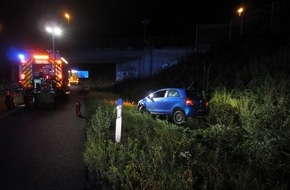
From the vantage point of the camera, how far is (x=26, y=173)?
666 cm

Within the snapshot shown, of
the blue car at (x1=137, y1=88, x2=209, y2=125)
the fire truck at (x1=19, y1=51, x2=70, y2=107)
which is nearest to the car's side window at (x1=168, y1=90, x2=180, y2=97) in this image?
the blue car at (x1=137, y1=88, x2=209, y2=125)

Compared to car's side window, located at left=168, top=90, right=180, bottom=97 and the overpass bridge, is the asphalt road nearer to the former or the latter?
car's side window, located at left=168, top=90, right=180, bottom=97

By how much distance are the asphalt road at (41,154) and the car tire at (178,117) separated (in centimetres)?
405

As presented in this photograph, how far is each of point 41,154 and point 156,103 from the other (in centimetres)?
843

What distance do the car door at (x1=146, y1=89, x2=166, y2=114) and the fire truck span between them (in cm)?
572

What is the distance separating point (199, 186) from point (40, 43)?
45350mm

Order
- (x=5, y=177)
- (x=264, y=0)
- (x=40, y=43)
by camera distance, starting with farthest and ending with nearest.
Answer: (x=40, y=43) → (x=264, y=0) → (x=5, y=177)

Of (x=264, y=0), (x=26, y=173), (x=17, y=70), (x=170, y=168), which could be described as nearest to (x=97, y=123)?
(x=26, y=173)

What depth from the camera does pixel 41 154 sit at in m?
8.13

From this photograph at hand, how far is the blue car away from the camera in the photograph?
14.0 meters

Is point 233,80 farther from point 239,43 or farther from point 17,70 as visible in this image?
point 17,70

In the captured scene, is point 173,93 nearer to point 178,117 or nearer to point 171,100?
point 171,100

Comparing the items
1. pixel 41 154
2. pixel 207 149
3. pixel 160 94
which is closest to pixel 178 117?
pixel 160 94

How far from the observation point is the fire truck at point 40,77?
60.4ft
